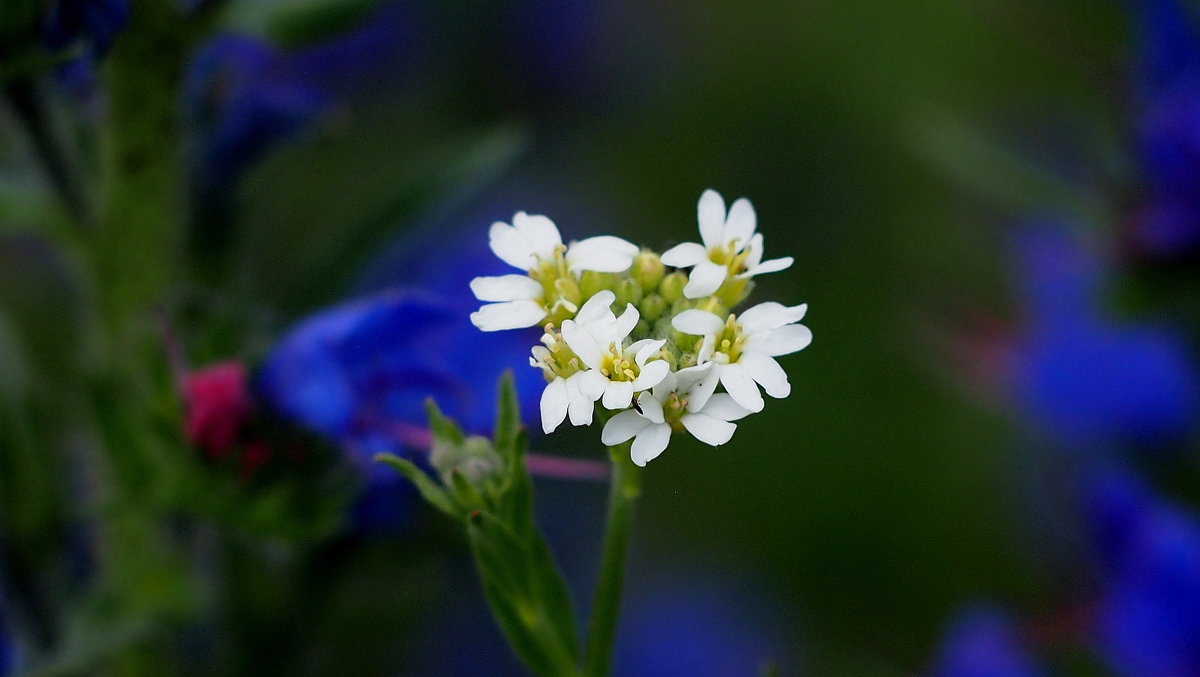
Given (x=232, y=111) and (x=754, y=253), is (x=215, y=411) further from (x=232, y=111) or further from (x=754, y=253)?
(x=754, y=253)

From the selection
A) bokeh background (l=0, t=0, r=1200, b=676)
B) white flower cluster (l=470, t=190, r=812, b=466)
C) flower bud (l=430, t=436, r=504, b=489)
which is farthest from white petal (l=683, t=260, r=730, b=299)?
bokeh background (l=0, t=0, r=1200, b=676)

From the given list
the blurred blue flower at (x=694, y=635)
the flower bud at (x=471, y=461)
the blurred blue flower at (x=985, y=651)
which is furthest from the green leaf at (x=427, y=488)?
the blurred blue flower at (x=694, y=635)

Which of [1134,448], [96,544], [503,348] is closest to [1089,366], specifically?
[1134,448]

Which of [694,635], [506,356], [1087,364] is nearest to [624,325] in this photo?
[506,356]

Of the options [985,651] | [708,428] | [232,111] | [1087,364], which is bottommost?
[985,651]

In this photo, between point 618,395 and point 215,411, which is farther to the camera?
point 215,411

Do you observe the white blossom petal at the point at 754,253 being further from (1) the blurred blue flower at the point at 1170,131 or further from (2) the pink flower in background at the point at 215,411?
(1) the blurred blue flower at the point at 1170,131

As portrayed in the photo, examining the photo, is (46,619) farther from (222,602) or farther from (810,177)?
(810,177)
